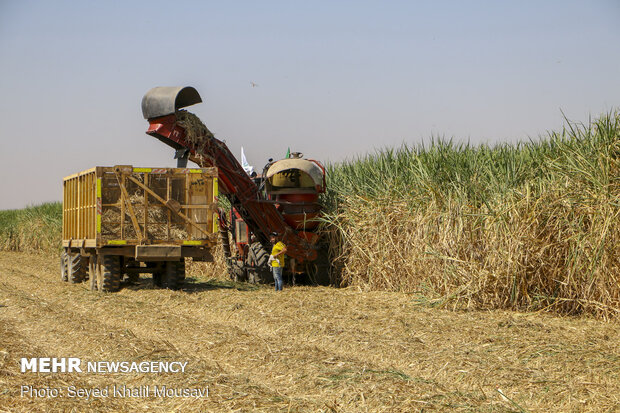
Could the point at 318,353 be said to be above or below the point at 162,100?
below

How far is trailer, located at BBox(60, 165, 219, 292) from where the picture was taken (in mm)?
13672

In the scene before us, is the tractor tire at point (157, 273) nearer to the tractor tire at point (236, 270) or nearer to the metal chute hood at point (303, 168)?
the tractor tire at point (236, 270)

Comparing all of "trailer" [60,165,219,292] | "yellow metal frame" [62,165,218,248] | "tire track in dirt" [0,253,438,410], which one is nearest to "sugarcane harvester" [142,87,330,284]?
"yellow metal frame" [62,165,218,248]

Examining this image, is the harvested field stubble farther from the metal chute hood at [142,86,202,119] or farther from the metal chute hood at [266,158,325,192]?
the metal chute hood at [142,86,202,119]

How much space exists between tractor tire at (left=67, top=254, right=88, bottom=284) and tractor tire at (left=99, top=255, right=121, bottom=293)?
8.45 ft

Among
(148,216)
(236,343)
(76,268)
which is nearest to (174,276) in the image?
(148,216)

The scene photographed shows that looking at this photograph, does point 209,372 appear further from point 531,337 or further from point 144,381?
point 531,337

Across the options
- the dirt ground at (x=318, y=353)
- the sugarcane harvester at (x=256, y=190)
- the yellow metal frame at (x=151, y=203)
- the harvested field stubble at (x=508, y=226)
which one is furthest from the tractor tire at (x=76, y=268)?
the harvested field stubble at (x=508, y=226)

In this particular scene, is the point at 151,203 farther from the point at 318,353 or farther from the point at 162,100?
the point at 318,353

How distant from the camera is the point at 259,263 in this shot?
50.5 ft

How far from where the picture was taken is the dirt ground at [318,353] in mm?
6070

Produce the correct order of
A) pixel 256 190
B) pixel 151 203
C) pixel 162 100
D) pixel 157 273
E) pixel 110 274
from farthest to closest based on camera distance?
pixel 157 273 → pixel 256 190 → pixel 110 274 → pixel 151 203 → pixel 162 100

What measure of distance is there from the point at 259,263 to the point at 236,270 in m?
1.68

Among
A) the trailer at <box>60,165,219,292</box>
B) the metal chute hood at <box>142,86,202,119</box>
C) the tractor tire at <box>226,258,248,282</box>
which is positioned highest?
the metal chute hood at <box>142,86,202,119</box>
